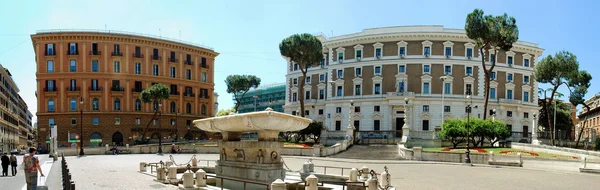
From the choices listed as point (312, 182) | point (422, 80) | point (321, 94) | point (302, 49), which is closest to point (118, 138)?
point (321, 94)

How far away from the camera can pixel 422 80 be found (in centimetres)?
5512

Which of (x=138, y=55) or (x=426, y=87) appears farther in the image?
(x=138, y=55)

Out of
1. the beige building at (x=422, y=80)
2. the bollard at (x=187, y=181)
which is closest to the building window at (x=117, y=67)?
the beige building at (x=422, y=80)

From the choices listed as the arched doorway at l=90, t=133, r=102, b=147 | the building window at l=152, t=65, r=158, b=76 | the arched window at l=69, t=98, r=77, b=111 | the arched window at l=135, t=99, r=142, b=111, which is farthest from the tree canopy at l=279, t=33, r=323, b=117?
the arched window at l=69, t=98, r=77, b=111

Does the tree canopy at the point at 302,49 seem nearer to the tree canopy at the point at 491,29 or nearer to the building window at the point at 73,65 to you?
the tree canopy at the point at 491,29

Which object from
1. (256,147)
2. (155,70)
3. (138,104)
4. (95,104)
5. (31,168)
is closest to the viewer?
(31,168)

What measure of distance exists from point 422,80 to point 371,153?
825 inches

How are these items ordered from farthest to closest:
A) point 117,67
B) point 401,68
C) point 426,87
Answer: point 117,67 → point 401,68 → point 426,87

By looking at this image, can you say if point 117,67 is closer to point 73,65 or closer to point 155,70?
point 155,70

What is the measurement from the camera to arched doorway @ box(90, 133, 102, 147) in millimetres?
58125

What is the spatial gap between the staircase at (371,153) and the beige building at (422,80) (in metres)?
13.0

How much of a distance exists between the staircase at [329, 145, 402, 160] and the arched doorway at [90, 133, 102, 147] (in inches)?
1407

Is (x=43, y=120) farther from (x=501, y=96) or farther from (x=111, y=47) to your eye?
(x=501, y=96)

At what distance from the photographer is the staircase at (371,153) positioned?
117ft
